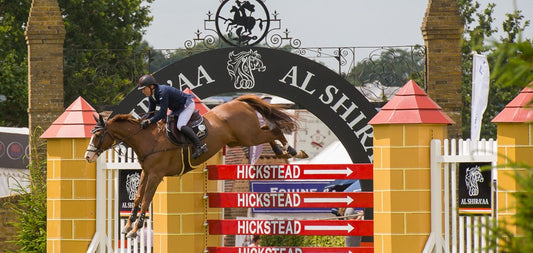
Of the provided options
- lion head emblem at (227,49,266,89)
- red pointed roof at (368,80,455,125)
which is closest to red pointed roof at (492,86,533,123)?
red pointed roof at (368,80,455,125)

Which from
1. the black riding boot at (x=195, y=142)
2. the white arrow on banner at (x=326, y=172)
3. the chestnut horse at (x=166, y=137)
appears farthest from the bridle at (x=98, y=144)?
the white arrow on banner at (x=326, y=172)

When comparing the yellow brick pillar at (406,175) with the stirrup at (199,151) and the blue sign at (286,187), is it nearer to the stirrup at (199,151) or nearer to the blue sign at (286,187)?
the stirrup at (199,151)

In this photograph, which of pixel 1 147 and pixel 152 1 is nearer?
pixel 1 147

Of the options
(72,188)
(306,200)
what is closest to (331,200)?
(306,200)

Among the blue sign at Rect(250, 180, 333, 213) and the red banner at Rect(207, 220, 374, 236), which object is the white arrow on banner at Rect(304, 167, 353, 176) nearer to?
the red banner at Rect(207, 220, 374, 236)

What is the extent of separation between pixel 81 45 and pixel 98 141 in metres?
22.2

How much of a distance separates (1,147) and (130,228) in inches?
568

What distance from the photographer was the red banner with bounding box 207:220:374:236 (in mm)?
10719

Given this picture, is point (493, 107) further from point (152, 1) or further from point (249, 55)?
point (249, 55)

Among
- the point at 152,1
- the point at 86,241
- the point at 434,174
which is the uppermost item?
the point at 152,1

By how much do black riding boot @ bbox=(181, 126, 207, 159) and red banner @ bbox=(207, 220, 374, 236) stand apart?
3.13 ft

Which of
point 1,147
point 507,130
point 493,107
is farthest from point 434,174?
point 493,107

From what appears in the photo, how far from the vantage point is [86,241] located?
1156cm

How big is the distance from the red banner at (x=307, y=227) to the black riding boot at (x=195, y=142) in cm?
95
